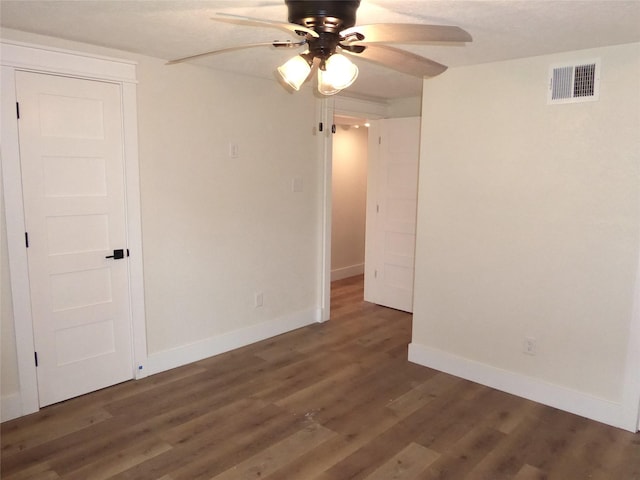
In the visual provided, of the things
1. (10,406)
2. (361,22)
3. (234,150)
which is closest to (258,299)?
(234,150)

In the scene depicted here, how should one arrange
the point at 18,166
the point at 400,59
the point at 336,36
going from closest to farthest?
1. the point at 336,36
2. the point at 400,59
3. the point at 18,166

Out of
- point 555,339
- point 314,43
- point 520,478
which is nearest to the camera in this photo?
point 314,43

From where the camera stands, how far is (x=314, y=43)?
1.87 meters

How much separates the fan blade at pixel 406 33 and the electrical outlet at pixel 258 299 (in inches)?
108

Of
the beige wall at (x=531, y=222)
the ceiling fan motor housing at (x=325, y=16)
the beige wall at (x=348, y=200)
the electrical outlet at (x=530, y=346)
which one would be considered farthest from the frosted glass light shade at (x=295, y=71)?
the beige wall at (x=348, y=200)

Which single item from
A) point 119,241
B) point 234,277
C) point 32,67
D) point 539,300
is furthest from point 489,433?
point 32,67

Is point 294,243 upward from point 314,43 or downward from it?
downward

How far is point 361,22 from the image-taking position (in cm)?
237

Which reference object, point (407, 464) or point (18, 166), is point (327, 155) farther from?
point (407, 464)

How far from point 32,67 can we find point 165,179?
105 centimetres

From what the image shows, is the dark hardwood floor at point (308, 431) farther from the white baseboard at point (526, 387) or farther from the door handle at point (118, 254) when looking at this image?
the door handle at point (118, 254)

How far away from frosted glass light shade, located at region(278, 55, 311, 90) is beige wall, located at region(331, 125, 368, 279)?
438 cm

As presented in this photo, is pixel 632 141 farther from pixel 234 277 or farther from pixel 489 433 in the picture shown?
pixel 234 277

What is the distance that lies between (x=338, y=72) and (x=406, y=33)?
1.01ft
